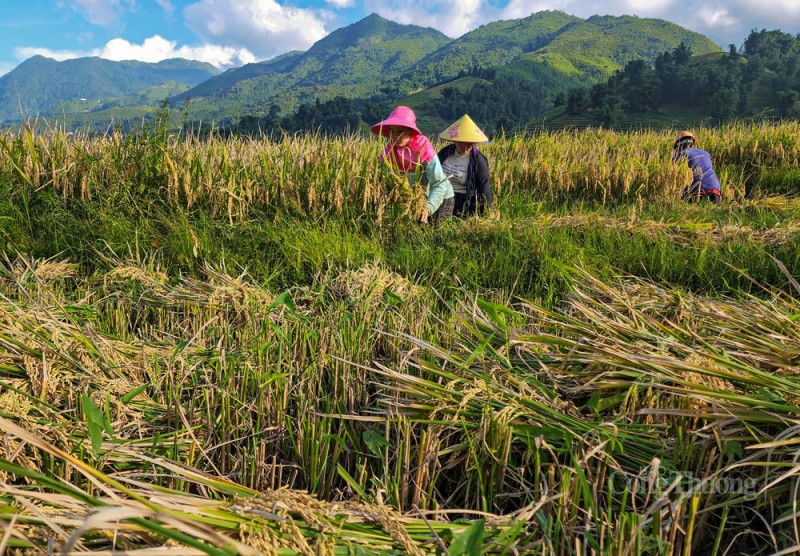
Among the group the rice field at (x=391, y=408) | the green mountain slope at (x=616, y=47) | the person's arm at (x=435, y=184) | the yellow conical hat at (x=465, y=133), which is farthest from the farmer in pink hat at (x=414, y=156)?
the green mountain slope at (x=616, y=47)

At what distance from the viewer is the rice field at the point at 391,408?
3.59 feet

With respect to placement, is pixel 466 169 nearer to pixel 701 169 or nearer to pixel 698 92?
pixel 701 169

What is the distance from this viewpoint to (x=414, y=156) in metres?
4.75

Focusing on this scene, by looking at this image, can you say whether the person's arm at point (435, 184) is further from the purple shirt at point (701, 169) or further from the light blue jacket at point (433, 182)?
the purple shirt at point (701, 169)

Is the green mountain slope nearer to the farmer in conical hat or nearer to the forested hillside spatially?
the forested hillside

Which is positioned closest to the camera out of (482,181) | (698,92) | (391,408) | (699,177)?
(391,408)

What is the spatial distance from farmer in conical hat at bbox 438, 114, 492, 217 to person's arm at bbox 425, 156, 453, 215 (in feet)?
1.62

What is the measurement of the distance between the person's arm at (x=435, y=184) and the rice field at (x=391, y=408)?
912mm

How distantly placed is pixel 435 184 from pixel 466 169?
784 mm

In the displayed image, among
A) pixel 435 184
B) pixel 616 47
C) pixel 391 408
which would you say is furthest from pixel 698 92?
pixel 616 47

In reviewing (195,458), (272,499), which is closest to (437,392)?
(272,499)

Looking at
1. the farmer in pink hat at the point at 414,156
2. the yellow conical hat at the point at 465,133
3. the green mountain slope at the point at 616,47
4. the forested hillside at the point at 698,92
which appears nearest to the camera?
the farmer in pink hat at the point at 414,156

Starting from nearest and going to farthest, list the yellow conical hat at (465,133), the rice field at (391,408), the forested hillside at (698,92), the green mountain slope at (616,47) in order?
the rice field at (391,408), the yellow conical hat at (465,133), the forested hillside at (698,92), the green mountain slope at (616,47)

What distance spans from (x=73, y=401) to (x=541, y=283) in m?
2.95
